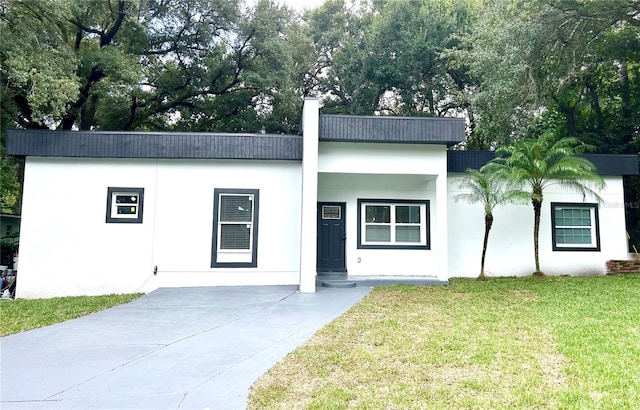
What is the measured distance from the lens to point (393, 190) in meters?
10.4

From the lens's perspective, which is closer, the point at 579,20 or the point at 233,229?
the point at 233,229

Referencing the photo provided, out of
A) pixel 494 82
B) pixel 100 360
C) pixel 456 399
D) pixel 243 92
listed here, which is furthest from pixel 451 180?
pixel 243 92

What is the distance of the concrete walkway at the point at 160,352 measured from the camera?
11.2 feet

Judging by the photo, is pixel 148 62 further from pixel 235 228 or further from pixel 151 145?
pixel 235 228

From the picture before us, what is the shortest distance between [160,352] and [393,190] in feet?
23.6

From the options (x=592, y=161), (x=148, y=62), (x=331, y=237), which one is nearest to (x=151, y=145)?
(x=331, y=237)

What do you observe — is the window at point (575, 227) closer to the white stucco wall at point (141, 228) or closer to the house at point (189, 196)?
the house at point (189, 196)

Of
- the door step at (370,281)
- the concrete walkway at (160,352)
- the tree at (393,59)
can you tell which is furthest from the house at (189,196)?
the tree at (393,59)

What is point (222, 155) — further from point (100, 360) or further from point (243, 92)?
point (243, 92)

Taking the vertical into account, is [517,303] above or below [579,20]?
below

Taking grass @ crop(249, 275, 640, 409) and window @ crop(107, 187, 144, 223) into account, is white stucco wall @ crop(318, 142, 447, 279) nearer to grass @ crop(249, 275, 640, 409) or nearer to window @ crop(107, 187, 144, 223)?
grass @ crop(249, 275, 640, 409)

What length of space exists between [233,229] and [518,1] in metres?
9.89

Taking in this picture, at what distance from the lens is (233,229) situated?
9414mm

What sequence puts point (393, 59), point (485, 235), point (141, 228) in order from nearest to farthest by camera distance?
1. point (141, 228)
2. point (485, 235)
3. point (393, 59)
